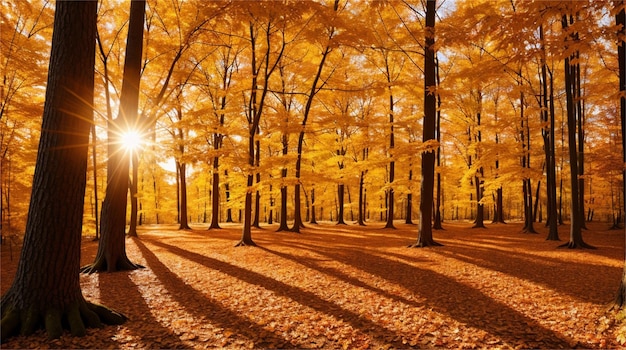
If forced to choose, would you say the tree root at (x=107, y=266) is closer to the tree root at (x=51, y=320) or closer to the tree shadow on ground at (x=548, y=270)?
the tree root at (x=51, y=320)

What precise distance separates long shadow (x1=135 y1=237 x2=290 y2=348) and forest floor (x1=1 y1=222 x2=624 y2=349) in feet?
0.08

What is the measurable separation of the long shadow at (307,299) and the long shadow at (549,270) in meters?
3.90

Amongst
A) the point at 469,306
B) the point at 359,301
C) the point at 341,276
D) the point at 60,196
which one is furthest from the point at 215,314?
the point at 469,306

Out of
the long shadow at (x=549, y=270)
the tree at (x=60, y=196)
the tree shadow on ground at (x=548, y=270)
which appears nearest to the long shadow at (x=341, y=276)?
the tree shadow on ground at (x=548, y=270)

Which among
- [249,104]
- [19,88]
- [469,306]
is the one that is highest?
[249,104]

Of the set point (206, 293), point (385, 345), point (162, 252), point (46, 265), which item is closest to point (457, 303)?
point (385, 345)

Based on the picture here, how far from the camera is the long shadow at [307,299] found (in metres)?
4.49

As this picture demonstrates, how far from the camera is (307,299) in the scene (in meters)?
6.01

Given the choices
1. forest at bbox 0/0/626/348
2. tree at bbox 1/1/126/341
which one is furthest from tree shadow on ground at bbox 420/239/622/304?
tree at bbox 1/1/126/341

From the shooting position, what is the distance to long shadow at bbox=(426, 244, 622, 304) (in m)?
6.26

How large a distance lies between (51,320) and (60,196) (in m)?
1.66

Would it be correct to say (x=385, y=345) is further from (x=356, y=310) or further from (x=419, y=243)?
(x=419, y=243)

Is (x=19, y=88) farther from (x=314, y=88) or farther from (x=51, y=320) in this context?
(x=314, y=88)

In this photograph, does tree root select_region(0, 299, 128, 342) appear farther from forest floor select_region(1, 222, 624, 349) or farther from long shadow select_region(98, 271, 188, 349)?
long shadow select_region(98, 271, 188, 349)
